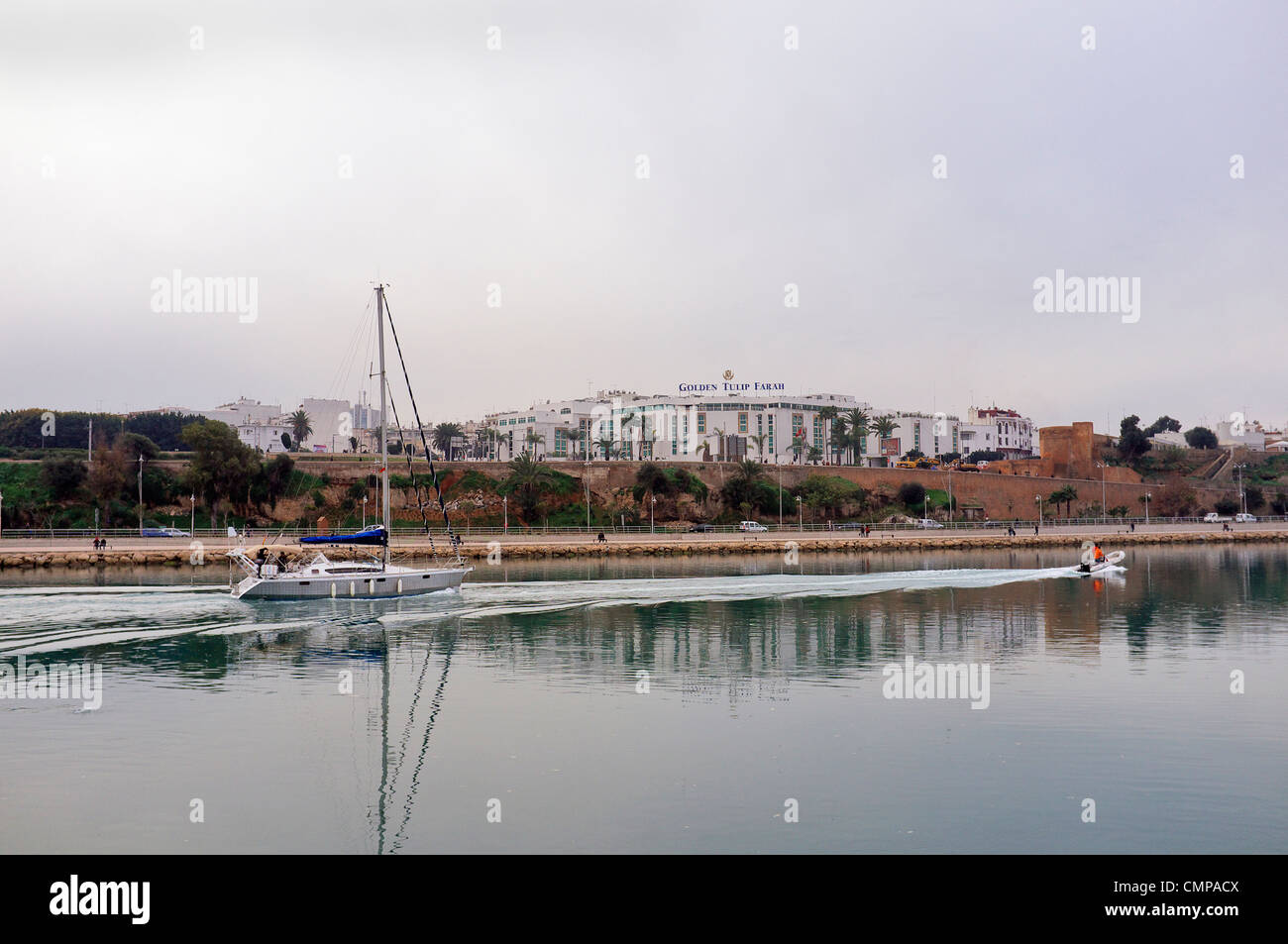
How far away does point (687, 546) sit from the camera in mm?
80938

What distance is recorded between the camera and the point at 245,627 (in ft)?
113

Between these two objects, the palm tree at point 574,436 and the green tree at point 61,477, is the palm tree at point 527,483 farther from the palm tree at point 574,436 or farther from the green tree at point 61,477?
the palm tree at point 574,436

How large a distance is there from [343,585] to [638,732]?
2476cm

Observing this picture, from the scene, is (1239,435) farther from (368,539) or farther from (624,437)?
(368,539)

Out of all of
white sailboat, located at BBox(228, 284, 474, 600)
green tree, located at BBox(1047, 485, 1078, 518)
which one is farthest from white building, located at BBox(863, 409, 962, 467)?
white sailboat, located at BBox(228, 284, 474, 600)

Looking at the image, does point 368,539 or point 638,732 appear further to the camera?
point 368,539

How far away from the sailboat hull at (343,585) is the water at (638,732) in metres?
1.41

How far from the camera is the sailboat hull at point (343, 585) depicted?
133 ft

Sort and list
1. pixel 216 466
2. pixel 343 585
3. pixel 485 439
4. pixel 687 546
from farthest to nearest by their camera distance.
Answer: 1. pixel 485 439
2. pixel 216 466
3. pixel 687 546
4. pixel 343 585

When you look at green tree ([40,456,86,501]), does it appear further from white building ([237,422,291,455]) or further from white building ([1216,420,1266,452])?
white building ([1216,420,1266,452])

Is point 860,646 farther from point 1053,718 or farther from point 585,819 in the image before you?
point 585,819
